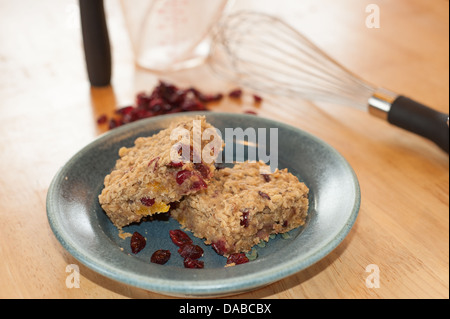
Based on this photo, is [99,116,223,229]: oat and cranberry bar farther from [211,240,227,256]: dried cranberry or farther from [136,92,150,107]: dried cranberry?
[136,92,150,107]: dried cranberry

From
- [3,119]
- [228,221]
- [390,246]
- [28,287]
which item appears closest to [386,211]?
[390,246]

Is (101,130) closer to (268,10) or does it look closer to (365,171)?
(365,171)

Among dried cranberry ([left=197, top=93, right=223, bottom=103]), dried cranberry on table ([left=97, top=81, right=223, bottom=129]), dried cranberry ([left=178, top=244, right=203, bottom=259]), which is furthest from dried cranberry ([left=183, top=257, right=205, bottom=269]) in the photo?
dried cranberry ([left=197, top=93, right=223, bottom=103])

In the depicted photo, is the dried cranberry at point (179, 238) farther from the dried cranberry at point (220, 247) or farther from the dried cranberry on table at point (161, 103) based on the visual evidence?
the dried cranberry on table at point (161, 103)
